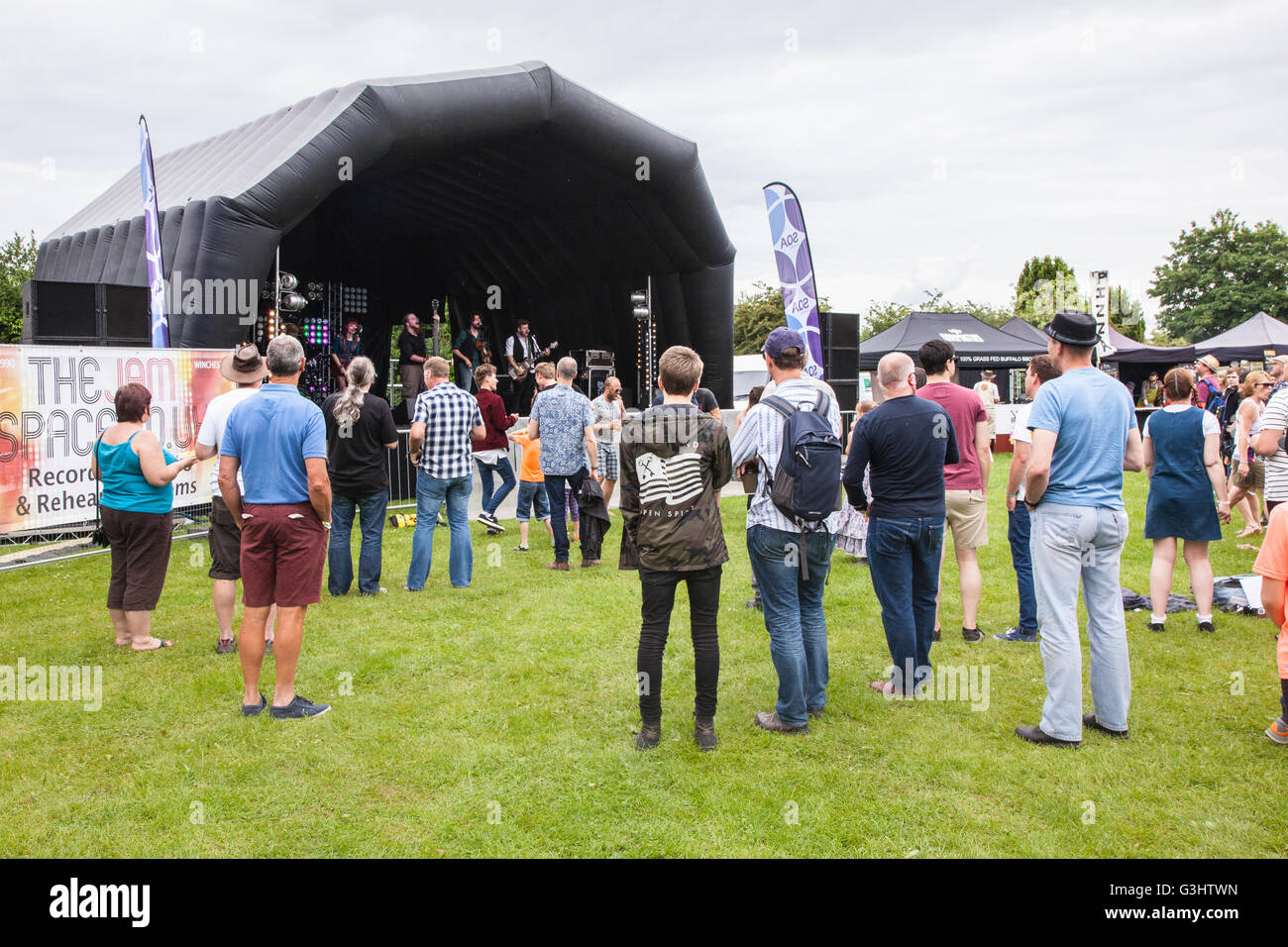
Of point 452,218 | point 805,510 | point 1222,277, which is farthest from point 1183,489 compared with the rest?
point 1222,277

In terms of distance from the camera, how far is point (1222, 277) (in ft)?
171

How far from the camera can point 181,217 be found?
33.0 ft

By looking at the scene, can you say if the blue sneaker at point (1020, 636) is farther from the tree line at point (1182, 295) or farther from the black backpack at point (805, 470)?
the tree line at point (1182, 295)

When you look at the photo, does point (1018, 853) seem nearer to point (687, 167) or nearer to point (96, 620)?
point (96, 620)

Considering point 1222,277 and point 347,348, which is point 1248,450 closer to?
point 347,348

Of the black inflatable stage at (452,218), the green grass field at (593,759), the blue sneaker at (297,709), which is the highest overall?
the black inflatable stage at (452,218)

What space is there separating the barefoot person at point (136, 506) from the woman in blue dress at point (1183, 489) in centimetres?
603

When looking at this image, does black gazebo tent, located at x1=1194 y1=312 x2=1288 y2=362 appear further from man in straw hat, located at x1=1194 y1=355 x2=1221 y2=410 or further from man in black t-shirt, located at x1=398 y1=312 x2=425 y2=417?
man in black t-shirt, located at x1=398 y1=312 x2=425 y2=417

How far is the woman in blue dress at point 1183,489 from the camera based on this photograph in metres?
5.66

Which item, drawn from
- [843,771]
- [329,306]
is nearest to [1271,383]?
[843,771]

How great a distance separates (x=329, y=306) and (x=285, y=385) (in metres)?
13.3

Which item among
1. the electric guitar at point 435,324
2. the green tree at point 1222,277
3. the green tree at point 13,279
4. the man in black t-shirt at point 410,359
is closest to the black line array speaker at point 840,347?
the man in black t-shirt at point 410,359

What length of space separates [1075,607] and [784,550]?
1.27 m
